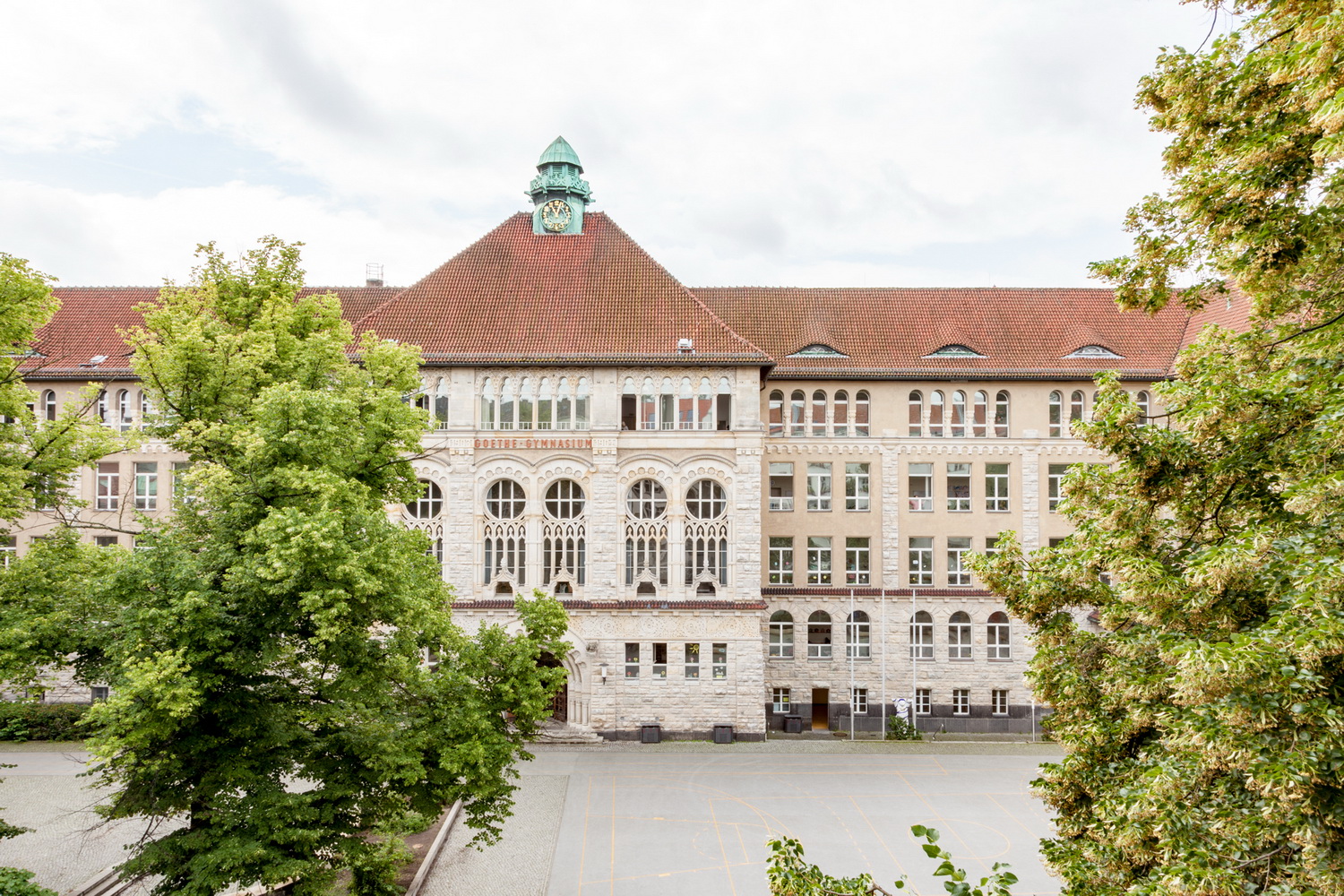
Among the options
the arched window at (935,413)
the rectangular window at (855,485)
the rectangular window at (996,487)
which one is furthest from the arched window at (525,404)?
the rectangular window at (996,487)

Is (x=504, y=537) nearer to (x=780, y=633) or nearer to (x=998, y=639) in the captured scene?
(x=780, y=633)

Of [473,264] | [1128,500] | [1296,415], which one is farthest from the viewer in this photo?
[473,264]

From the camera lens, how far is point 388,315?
31.0 meters

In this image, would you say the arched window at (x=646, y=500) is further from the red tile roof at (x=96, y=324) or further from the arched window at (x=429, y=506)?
the red tile roof at (x=96, y=324)

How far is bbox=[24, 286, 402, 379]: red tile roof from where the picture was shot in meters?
32.6

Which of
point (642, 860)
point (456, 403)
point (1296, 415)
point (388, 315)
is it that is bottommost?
point (642, 860)

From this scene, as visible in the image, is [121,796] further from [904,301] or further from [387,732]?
[904,301]

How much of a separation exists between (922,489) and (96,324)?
3432 centimetres

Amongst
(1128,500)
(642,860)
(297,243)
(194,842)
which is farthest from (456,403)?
(1128,500)

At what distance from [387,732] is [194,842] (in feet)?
9.90

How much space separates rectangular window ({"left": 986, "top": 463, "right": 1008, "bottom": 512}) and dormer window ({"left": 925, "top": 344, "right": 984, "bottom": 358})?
14.8 feet

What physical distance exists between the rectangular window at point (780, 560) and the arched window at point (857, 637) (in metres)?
2.93

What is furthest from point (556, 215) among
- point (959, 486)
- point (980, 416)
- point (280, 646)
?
point (280, 646)

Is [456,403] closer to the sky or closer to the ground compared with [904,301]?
closer to the ground
